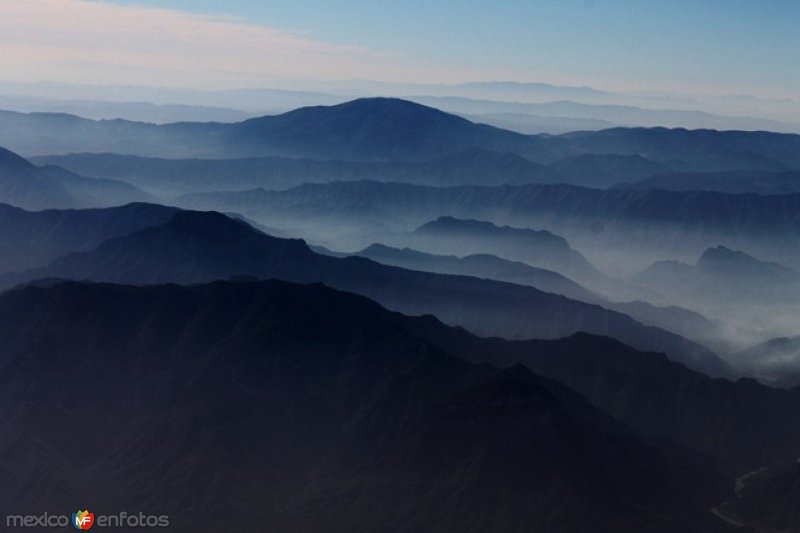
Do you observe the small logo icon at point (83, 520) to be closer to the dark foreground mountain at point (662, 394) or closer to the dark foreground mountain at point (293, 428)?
the dark foreground mountain at point (293, 428)

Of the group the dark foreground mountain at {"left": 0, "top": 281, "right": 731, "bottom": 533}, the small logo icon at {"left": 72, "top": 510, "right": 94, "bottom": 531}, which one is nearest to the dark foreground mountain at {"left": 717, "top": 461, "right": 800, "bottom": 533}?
the dark foreground mountain at {"left": 0, "top": 281, "right": 731, "bottom": 533}

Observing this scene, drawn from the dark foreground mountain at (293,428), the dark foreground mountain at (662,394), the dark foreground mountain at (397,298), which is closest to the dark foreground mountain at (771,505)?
the dark foreground mountain at (293,428)

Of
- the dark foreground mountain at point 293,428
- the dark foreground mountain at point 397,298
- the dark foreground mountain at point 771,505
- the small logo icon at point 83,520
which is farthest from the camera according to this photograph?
the dark foreground mountain at point 397,298

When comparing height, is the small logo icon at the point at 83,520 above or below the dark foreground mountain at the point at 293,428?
below

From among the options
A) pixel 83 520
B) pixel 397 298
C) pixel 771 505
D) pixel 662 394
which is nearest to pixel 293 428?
pixel 83 520

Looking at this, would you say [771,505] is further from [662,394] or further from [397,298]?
[397,298]
